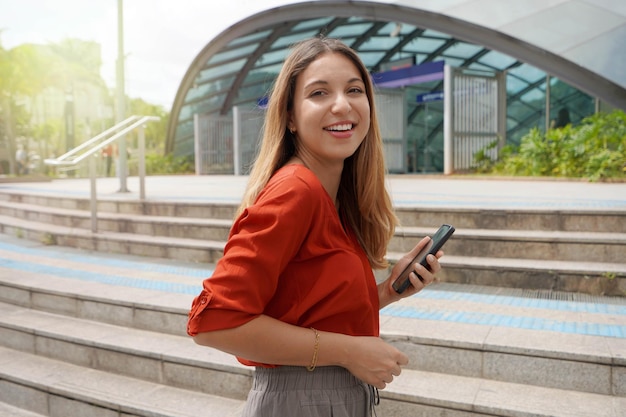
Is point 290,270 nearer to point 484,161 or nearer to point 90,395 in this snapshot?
point 90,395

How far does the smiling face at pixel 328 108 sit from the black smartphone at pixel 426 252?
12.7 inches

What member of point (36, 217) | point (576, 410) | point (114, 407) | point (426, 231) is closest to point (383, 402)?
point (576, 410)

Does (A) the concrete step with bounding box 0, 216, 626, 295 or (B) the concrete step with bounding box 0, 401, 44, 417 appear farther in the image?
(A) the concrete step with bounding box 0, 216, 626, 295

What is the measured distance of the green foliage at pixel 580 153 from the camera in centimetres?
927

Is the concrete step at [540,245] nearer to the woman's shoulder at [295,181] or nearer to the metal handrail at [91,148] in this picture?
the woman's shoulder at [295,181]

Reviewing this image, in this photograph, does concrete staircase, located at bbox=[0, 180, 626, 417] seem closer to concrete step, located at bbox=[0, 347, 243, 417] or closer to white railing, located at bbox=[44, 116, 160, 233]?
concrete step, located at bbox=[0, 347, 243, 417]

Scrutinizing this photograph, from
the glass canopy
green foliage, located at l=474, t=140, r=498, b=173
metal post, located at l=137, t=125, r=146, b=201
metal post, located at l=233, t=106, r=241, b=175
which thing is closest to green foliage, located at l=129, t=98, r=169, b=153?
the glass canopy

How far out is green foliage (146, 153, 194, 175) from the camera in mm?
23125

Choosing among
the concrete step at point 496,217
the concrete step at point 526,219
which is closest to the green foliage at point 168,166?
the concrete step at point 496,217

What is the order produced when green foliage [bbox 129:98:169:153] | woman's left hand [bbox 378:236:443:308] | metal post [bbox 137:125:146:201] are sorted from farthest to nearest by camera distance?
1. green foliage [bbox 129:98:169:153]
2. metal post [bbox 137:125:146:201]
3. woman's left hand [bbox 378:236:443:308]

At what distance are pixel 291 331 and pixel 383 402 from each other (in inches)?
71.9

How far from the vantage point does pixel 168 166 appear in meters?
23.5

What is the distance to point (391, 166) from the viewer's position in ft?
53.0

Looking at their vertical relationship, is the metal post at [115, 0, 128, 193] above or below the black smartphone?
above
